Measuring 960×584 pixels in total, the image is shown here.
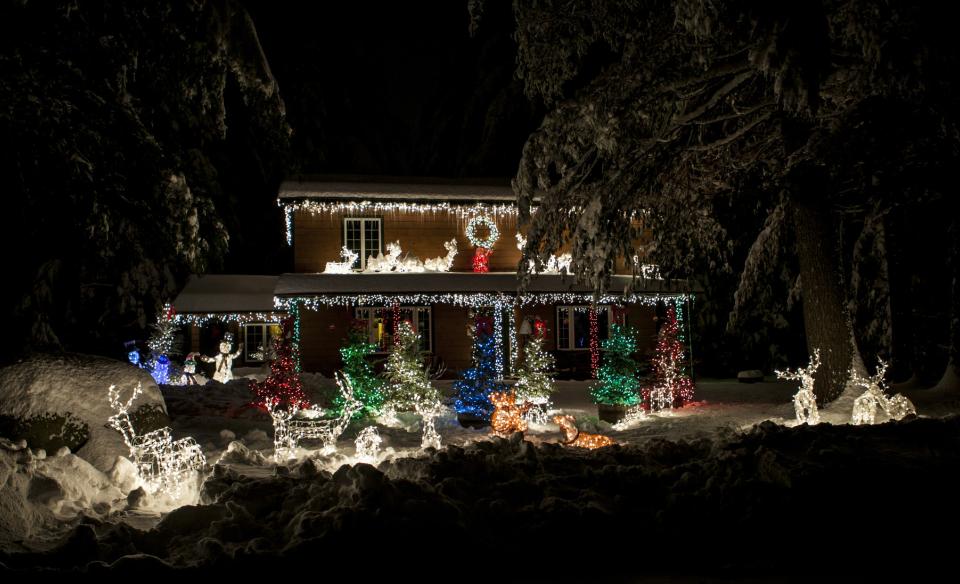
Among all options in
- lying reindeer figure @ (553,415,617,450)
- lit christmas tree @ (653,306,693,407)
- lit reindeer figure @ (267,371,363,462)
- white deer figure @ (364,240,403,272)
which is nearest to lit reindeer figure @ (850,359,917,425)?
lying reindeer figure @ (553,415,617,450)

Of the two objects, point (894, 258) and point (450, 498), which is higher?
point (894, 258)

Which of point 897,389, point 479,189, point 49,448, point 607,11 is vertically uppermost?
point 607,11

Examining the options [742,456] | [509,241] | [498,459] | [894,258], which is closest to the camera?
[742,456]

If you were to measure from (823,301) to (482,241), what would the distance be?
1127 centimetres

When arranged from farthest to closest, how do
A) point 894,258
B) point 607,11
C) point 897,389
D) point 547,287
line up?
point 547,287, point 894,258, point 897,389, point 607,11

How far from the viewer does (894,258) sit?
17.8 meters

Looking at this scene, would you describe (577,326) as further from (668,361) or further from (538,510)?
(538,510)

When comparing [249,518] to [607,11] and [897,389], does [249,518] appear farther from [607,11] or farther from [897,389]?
[897,389]

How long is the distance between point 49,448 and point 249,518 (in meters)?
4.18

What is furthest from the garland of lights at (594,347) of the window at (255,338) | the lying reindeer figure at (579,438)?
the window at (255,338)

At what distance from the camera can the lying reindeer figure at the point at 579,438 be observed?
992 cm

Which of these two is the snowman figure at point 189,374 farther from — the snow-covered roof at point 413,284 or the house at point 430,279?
the snow-covered roof at point 413,284

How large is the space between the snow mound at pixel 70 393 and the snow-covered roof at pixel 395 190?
12051 millimetres

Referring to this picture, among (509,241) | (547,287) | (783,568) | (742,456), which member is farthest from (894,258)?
(783,568)
